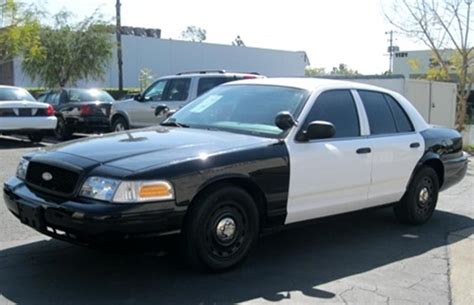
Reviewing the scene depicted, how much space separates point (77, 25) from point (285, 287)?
1040 inches

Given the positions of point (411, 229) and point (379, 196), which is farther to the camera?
point (411, 229)

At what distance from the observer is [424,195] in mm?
7148

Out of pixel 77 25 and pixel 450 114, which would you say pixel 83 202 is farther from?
pixel 77 25

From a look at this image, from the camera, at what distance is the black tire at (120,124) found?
1508 cm

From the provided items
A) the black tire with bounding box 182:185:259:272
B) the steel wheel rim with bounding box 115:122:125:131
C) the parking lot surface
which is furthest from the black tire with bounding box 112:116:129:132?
the black tire with bounding box 182:185:259:272

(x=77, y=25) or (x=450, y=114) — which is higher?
(x=77, y=25)

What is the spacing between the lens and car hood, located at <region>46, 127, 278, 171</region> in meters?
4.72

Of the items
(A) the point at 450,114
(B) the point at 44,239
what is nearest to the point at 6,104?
(B) the point at 44,239

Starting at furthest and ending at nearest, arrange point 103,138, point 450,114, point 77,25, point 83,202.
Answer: point 77,25 → point 450,114 → point 103,138 → point 83,202

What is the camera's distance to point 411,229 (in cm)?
702

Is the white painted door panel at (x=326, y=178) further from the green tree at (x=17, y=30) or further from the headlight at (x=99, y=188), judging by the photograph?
the green tree at (x=17, y=30)

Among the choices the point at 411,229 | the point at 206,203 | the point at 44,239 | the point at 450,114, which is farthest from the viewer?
the point at 450,114

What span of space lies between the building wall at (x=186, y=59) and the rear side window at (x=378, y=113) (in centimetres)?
3240

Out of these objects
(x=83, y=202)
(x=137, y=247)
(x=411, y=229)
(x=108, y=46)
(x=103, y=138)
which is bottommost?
(x=411, y=229)
